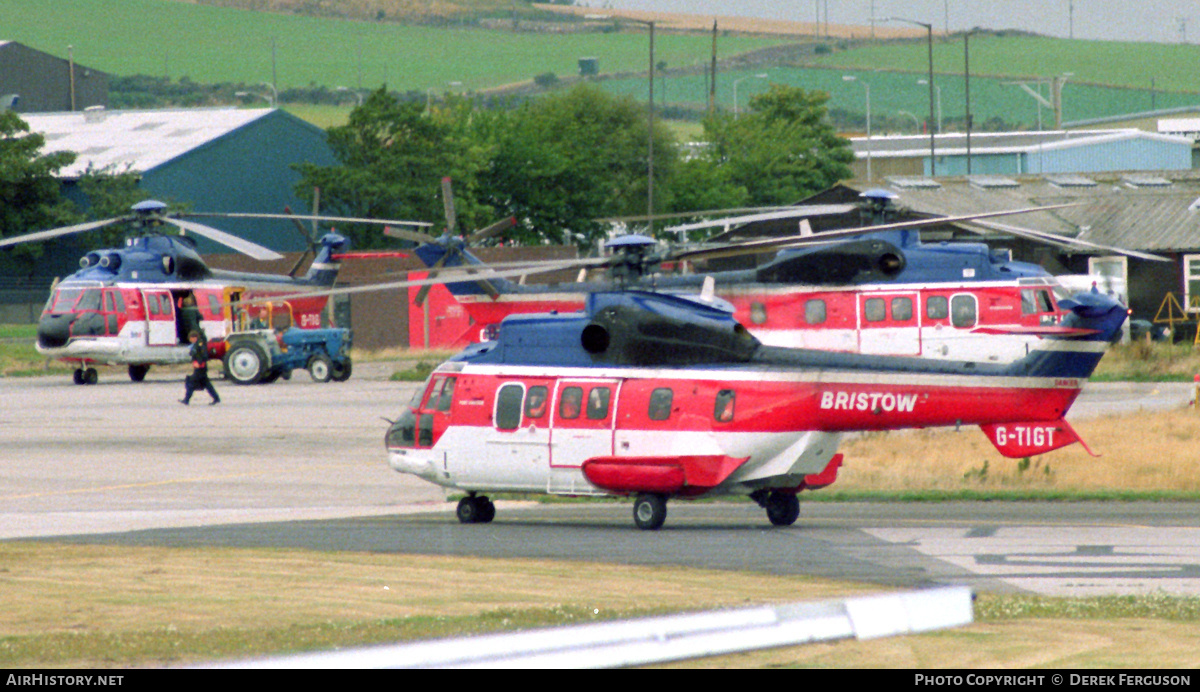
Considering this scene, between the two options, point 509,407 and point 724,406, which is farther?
point 509,407

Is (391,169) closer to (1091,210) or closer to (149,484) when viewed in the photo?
(1091,210)

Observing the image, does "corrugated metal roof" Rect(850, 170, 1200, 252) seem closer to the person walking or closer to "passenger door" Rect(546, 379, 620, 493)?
the person walking

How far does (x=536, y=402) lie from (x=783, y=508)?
3437 millimetres

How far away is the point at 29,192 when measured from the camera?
7188 centimetres

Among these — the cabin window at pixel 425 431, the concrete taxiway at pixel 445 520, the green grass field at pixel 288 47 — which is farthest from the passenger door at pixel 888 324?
the green grass field at pixel 288 47

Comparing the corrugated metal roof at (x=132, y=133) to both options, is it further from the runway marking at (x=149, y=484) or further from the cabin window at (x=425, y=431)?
the cabin window at (x=425, y=431)

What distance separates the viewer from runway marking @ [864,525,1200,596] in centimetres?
1380

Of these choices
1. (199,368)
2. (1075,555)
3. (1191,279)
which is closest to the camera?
(1075,555)

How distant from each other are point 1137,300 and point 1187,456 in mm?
30305

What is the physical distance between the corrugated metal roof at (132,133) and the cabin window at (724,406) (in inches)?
2444

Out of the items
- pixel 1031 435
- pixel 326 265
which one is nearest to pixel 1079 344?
pixel 1031 435

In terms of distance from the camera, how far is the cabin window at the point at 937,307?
32969mm

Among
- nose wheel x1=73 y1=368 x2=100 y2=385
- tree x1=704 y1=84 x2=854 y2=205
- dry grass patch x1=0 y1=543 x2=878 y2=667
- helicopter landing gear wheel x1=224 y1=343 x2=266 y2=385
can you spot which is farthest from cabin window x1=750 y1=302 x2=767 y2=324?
tree x1=704 y1=84 x2=854 y2=205

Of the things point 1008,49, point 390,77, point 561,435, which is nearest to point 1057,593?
point 561,435
